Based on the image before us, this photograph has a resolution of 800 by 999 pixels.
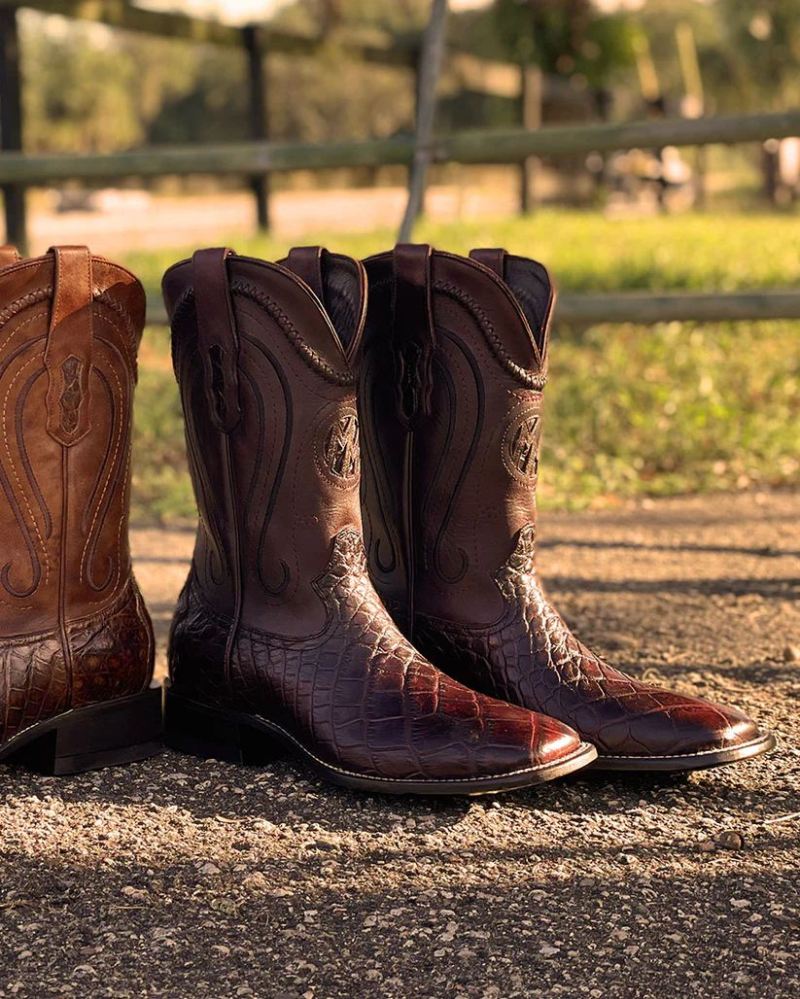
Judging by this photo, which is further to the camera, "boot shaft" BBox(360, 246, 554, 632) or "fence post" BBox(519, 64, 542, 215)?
"fence post" BBox(519, 64, 542, 215)

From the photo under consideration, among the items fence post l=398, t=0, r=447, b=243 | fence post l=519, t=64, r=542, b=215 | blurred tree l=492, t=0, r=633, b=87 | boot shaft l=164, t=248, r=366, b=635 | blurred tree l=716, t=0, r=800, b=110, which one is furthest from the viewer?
blurred tree l=716, t=0, r=800, b=110

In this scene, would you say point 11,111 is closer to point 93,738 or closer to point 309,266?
point 309,266

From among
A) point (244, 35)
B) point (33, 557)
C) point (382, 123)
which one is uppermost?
point (382, 123)

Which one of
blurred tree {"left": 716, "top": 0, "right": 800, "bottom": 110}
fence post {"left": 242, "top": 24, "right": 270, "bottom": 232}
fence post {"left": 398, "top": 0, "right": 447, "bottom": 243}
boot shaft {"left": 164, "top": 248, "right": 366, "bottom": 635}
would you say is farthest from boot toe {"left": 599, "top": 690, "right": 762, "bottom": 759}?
blurred tree {"left": 716, "top": 0, "right": 800, "bottom": 110}

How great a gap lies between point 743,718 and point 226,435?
802 mm

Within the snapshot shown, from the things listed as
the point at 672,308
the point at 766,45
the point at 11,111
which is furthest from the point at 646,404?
the point at 766,45

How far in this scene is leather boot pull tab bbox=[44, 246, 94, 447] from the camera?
1.81m

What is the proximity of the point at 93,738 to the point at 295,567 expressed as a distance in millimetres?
360

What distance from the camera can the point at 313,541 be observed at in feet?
6.20

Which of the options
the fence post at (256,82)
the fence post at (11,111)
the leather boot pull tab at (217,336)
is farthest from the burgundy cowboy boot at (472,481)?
the fence post at (256,82)

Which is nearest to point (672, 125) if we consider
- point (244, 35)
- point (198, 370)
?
point (198, 370)

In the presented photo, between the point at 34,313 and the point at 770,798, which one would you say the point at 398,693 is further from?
the point at 34,313

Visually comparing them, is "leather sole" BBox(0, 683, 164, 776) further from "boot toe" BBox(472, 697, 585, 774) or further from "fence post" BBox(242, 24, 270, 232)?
"fence post" BBox(242, 24, 270, 232)

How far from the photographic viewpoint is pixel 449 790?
5.70ft
